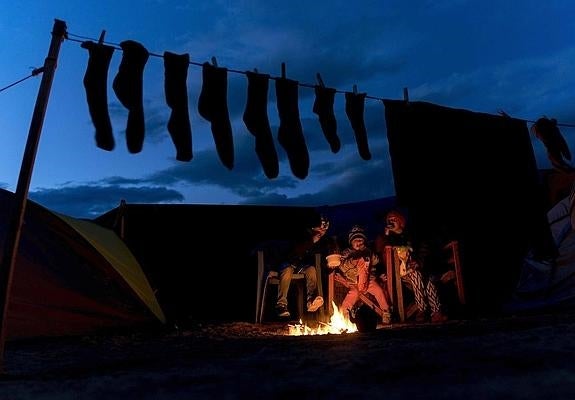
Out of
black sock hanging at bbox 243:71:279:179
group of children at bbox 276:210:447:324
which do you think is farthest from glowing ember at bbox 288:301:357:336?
black sock hanging at bbox 243:71:279:179

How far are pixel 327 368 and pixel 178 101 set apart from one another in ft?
7.20

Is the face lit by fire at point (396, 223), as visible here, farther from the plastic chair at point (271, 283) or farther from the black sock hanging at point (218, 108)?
the black sock hanging at point (218, 108)

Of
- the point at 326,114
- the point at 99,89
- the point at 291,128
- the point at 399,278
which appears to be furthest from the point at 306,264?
the point at 99,89

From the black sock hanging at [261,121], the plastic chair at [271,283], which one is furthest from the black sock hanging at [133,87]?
the plastic chair at [271,283]

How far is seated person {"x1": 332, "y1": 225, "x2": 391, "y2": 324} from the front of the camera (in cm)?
586

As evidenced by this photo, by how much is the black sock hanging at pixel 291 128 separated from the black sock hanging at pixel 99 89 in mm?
1333

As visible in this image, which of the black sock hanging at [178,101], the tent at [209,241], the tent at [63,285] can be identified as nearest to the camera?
the black sock hanging at [178,101]

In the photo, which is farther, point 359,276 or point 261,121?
point 359,276

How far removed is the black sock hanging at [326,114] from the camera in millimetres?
4430

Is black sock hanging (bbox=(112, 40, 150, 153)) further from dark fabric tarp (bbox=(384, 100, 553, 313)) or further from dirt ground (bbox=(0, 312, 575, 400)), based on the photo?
dark fabric tarp (bbox=(384, 100, 553, 313))

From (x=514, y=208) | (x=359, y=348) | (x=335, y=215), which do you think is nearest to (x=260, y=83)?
(x=359, y=348)

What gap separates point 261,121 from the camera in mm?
4094

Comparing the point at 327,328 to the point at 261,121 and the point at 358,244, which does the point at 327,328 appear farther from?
the point at 261,121

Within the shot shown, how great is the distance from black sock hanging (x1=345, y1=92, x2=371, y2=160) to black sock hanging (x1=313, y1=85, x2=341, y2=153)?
0.75ft
